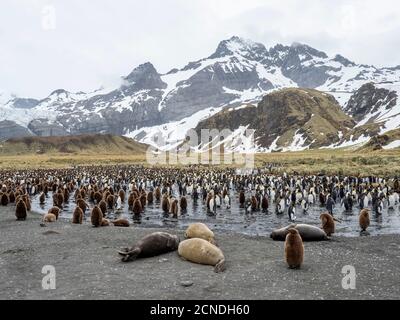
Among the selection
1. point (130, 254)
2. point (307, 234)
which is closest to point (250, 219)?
point (307, 234)

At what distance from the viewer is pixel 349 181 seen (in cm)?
4603

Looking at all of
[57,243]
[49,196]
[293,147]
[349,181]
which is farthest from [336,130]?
[57,243]

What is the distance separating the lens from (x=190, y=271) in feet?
38.6

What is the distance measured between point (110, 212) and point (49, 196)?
44.0 feet

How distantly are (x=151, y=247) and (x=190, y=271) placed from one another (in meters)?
2.11

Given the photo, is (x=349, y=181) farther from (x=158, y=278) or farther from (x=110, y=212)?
(x=158, y=278)

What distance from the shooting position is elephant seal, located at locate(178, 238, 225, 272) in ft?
41.4

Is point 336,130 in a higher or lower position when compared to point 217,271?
higher

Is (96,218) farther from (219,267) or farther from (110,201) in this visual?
(110,201)

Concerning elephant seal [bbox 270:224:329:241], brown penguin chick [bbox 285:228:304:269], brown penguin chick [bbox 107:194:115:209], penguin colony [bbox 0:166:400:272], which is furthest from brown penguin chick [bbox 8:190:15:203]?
brown penguin chick [bbox 285:228:304:269]

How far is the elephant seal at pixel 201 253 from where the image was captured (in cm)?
1261

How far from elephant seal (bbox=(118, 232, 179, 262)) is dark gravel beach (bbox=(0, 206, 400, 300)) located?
245mm
